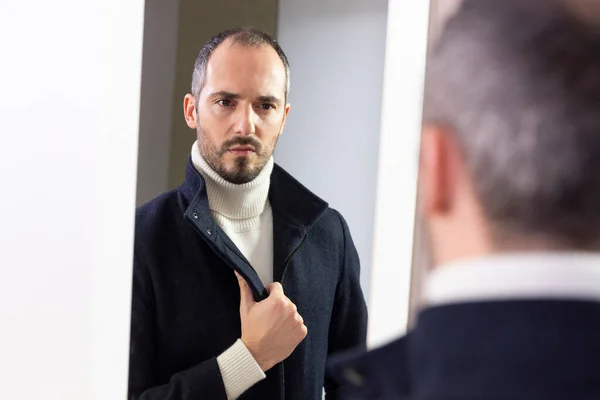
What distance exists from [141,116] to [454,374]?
0.69 m

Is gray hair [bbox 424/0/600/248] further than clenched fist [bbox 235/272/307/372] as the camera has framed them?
No

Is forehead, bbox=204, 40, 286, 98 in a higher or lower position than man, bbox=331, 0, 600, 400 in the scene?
higher

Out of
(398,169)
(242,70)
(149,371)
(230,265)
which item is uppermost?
(242,70)

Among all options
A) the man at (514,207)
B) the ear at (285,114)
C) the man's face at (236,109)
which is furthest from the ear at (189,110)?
the man at (514,207)

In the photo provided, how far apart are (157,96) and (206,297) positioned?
25cm

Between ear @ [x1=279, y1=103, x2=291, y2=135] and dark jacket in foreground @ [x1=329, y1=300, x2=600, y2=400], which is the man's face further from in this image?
dark jacket in foreground @ [x1=329, y1=300, x2=600, y2=400]

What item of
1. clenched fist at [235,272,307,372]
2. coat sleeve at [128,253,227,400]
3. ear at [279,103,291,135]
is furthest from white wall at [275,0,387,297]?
coat sleeve at [128,253,227,400]

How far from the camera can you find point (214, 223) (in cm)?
98

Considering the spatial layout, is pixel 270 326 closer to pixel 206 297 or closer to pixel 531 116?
pixel 206 297

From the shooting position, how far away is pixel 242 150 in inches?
38.9

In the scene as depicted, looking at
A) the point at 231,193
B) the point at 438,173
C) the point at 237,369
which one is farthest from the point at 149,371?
the point at 438,173

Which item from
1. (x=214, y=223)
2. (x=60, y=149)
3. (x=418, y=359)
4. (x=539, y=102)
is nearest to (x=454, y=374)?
(x=418, y=359)

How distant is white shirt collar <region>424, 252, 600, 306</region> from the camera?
39 centimetres

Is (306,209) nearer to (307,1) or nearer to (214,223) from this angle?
(214,223)
